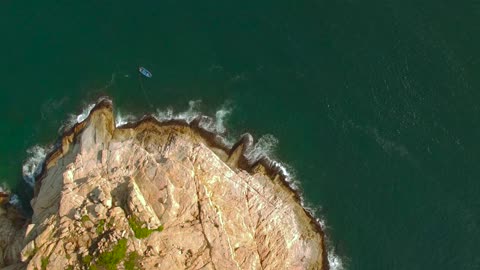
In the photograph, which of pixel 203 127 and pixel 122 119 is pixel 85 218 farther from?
pixel 203 127

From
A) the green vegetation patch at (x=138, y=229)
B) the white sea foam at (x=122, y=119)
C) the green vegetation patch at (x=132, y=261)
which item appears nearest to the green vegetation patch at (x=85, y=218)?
the green vegetation patch at (x=138, y=229)

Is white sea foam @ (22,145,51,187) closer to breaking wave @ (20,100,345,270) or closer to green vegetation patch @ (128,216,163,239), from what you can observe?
breaking wave @ (20,100,345,270)

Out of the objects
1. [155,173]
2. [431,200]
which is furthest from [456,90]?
[155,173]

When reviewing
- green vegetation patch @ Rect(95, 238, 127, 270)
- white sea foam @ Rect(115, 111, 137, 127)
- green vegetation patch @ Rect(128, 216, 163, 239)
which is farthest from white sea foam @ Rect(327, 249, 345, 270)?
white sea foam @ Rect(115, 111, 137, 127)

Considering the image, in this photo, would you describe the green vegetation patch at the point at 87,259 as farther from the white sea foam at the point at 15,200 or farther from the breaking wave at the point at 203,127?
the breaking wave at the point at 203,127

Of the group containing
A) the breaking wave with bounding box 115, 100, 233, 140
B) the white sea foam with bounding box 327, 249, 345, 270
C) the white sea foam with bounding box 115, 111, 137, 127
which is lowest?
the white sea foam with bounding box 327, 249, 345, 270

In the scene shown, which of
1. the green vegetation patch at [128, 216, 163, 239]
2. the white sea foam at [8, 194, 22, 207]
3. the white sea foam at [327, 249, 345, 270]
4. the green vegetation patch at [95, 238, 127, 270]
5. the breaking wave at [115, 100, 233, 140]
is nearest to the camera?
the green vegetation patch at [95, 238, 127, 270]
